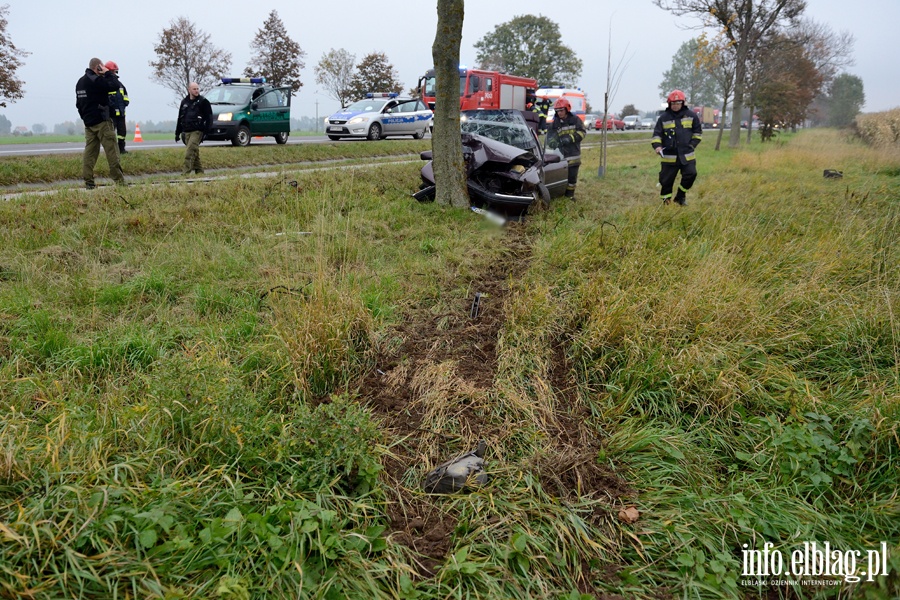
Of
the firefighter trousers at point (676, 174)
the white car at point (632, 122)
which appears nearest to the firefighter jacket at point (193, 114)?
the firefighter trousers at point (676, 174)

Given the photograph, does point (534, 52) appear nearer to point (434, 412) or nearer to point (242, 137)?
point (242, 137)

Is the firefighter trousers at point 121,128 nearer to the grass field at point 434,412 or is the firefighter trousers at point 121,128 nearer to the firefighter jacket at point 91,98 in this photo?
the firefighter jacket at point 91,98

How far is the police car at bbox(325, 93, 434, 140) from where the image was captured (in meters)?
18.5

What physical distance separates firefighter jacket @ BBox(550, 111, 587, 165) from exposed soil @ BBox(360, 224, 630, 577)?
684cm

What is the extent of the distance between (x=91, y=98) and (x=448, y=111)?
5221 millimetres

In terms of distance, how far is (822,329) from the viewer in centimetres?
459

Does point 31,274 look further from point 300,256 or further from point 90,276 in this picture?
point 300,256

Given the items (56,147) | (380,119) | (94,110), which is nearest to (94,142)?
(94,110)

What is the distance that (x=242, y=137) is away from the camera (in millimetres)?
15328

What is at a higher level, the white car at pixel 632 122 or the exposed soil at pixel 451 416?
the white car at pixel 632 122

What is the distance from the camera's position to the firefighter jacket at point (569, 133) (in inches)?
438

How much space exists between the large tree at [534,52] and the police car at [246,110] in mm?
48301

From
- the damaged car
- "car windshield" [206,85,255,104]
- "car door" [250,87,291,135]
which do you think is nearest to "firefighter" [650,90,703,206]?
the damaged car

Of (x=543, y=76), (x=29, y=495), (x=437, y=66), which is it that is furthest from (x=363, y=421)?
(x=543, y=76)
